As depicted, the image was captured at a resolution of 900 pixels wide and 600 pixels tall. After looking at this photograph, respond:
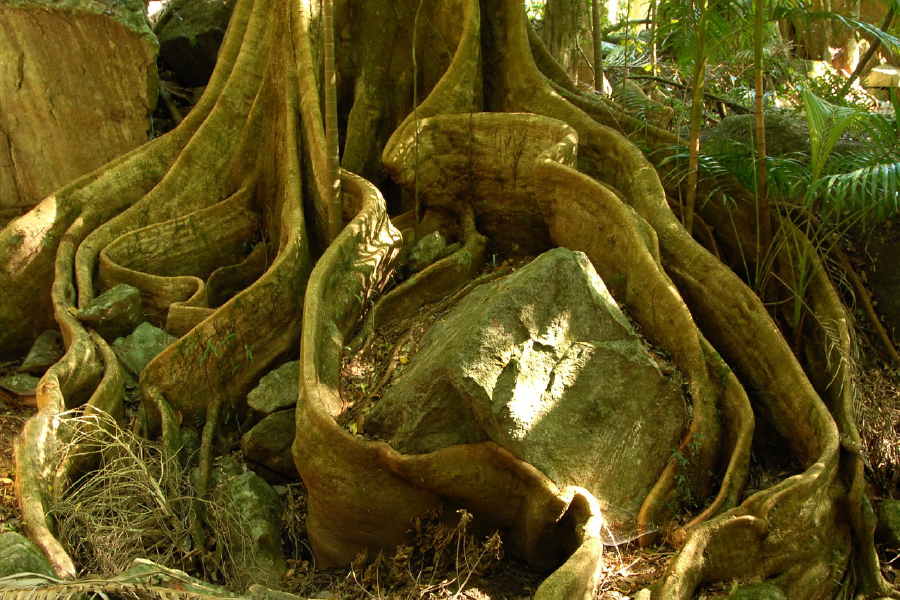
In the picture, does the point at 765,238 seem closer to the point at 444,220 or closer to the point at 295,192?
the point at 444,220

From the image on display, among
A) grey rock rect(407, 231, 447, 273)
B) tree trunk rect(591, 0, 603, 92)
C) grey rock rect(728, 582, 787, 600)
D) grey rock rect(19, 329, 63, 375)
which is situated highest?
tree trunk rect(591, 0, 603, 92)

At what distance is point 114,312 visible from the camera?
226 inches

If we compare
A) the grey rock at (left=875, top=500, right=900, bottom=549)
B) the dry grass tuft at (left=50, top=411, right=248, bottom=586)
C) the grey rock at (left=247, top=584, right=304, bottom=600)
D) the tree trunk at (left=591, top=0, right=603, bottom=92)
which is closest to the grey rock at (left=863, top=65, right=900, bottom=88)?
the tree trunk at (left=591, top=0, right=603, bottom=92)

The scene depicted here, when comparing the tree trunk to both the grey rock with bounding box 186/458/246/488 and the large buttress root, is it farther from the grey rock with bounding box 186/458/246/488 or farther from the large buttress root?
the grey rock with bounding box 186/458/246/488

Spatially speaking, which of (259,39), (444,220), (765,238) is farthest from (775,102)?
(259,39)

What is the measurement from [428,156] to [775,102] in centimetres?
492

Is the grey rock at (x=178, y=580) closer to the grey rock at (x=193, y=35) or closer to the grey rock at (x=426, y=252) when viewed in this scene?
the grey rock at (x=426, y=252)

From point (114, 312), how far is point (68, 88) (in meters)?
2.91

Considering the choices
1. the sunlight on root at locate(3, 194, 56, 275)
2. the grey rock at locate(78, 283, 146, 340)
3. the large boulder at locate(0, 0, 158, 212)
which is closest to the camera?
the grey rock at locate(78, 283, 146, 340)

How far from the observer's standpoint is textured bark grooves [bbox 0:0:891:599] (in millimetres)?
4125

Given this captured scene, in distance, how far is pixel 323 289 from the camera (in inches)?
203

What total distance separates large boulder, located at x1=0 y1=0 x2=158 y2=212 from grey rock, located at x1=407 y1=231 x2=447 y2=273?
11.5ft

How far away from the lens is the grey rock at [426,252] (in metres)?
6.02

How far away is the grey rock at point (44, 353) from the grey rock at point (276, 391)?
6.08ft
